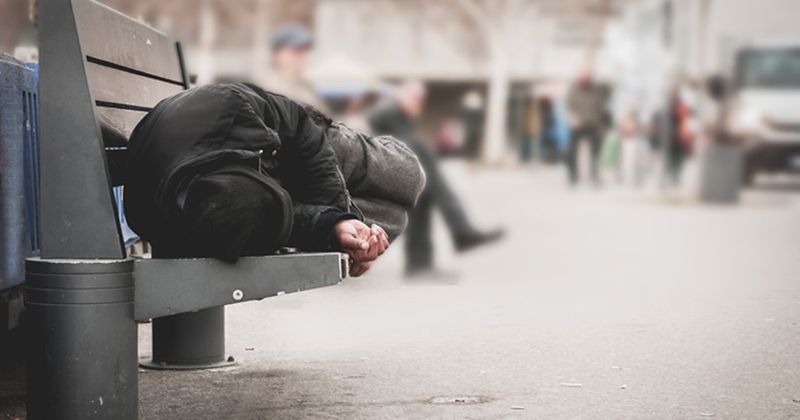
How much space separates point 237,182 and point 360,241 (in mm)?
519

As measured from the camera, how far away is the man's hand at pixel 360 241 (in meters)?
4.53

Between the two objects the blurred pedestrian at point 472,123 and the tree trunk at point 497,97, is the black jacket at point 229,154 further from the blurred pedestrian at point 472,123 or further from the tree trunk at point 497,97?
the blurred pedestrian at point 472,123

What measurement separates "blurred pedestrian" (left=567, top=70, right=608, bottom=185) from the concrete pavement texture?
12915 mm

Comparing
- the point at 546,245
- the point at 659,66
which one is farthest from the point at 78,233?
the point at 659,66

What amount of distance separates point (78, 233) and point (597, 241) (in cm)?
967

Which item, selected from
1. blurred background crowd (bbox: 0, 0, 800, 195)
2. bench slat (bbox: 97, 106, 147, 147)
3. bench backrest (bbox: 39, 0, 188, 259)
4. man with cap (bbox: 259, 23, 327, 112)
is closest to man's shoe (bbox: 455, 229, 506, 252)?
blurred background crowd (bbox: 0, 0, 800, 195)

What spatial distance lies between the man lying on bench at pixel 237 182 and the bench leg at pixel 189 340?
1.13 meters

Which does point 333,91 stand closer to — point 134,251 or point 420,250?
point 420,250

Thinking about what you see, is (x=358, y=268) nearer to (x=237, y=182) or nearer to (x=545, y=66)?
(x=237, y=182)

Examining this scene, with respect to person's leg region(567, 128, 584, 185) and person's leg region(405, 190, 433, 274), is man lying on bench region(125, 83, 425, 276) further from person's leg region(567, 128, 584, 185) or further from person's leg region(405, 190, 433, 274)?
person's leg region(567, 128, 584, 185)

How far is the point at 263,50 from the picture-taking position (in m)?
57.1

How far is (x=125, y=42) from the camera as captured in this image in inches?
206

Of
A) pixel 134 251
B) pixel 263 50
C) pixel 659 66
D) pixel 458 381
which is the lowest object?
pixel 458 381

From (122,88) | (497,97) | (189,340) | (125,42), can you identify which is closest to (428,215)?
(189,340)
